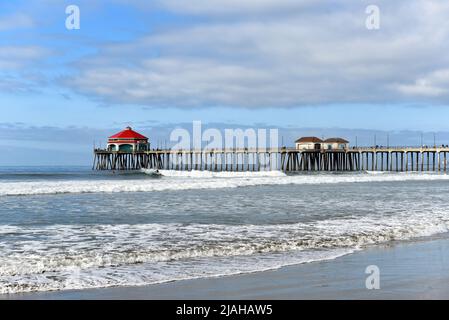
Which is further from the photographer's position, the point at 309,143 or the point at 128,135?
the point at 128,135

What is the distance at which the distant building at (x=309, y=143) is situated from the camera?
6900 centimetres

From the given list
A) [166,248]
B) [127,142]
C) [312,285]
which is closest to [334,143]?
[127,142]

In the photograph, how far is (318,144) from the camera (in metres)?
69.6

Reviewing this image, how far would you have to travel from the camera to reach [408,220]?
12531 mm

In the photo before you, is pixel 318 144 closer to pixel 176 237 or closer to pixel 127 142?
pixel 127 142

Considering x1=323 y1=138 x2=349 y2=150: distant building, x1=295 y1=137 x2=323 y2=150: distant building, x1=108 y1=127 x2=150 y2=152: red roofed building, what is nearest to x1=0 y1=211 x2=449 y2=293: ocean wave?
x1=295 y1=137 x2=323 y2=150: distant building

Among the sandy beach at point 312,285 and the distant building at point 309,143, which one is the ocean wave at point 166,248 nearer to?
the sandy beach at point 312,285

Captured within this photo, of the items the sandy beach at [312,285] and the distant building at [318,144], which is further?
the distant building at [318,144]

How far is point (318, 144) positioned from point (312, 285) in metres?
64.5

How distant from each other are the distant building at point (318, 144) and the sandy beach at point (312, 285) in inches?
2443

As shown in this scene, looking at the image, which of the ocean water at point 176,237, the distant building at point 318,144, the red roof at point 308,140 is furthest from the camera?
the red roof at point 308,140

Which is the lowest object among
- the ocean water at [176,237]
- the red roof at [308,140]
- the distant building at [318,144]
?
the ocean water at [176,237]

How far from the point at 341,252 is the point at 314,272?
5.91 ft

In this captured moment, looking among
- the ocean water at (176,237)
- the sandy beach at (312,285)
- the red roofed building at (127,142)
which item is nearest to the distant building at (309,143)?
the red roofed building at (127,142)
